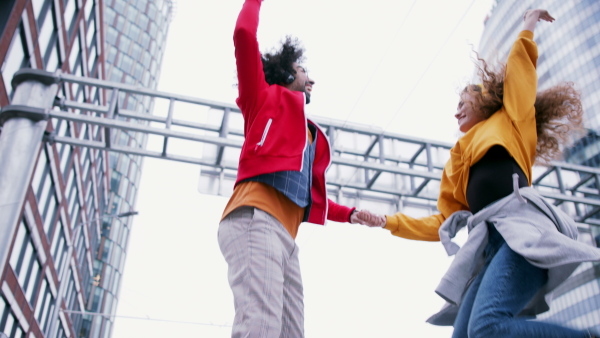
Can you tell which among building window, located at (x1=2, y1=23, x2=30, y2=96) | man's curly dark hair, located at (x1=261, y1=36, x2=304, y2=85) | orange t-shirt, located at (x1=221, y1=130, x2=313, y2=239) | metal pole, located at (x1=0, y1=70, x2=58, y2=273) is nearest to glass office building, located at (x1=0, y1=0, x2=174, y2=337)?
building window, located at (x1=2, y1=23, x2=30, y2=96)

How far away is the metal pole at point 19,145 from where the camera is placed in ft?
21.2

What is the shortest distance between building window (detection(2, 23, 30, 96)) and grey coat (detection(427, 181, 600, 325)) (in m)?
13.1

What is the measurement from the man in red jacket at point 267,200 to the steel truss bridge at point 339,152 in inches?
219

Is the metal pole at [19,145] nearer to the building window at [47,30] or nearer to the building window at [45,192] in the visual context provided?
the building window at [47,30]

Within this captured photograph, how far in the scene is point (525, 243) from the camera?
1.78 metres

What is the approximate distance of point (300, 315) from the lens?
219cm

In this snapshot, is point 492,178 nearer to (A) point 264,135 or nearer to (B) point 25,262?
(A) point 264,135

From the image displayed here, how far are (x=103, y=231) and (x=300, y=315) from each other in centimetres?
5297

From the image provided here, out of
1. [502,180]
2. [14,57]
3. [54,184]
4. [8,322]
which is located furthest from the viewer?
[54,184]

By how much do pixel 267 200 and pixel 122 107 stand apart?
161ft

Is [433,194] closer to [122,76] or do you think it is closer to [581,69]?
[581,69]

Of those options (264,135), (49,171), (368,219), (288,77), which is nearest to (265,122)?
(264,135)

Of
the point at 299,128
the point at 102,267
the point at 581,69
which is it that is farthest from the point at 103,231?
A: the point at 299,128

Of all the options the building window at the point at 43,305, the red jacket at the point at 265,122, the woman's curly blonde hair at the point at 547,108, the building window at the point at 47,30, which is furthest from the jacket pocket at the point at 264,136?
the building window at the point at 43,305
